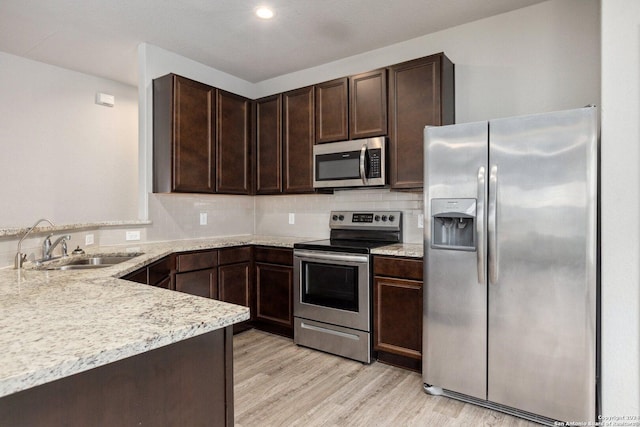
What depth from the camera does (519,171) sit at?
2082 mm


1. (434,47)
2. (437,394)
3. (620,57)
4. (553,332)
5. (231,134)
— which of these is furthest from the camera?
(231,134)

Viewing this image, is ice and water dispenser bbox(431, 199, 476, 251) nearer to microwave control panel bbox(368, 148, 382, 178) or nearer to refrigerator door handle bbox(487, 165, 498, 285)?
refrigerator door handle bbox(487, 165, 498, 285)

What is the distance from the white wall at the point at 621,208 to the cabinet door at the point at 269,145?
2.60 meters

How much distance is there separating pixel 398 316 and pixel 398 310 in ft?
0.14

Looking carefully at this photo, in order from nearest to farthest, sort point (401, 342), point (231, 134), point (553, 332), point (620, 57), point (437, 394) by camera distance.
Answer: point (620, 57) < point (553, 332) < point (437, 394) < point (401, 342) < point (231, 134)

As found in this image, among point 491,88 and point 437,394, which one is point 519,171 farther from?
point 437,394

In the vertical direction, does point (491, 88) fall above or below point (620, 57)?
above

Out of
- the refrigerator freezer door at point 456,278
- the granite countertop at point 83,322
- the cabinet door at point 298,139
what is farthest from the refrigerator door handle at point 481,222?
the cabinet door at point 298,139

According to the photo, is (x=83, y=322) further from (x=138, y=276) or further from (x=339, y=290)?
(x=339, y=290)

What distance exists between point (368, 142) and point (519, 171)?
4.18 feet

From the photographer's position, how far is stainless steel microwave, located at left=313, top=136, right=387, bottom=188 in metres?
3.03

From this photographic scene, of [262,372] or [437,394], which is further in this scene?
[262,372]

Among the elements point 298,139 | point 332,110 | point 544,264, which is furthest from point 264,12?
point 544,264

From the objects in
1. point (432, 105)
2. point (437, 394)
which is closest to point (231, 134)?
point (432, 105)
